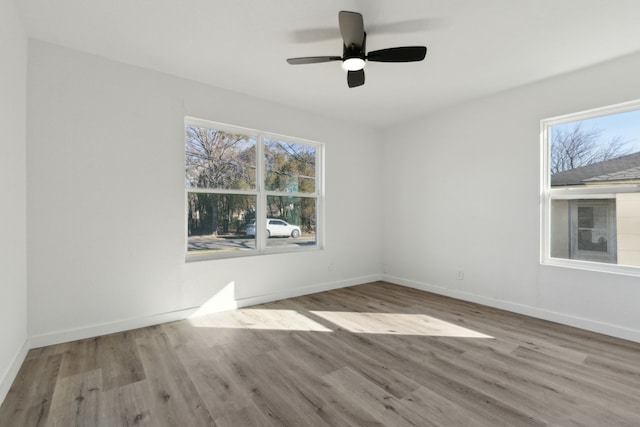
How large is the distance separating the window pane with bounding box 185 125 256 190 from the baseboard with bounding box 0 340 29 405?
6.42ft

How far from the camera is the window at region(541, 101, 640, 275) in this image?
291 centimetres

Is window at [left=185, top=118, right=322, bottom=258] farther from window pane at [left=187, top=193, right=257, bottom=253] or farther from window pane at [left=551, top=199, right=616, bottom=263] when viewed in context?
window pane at [left=551, top=199, right=616, bottom=263]

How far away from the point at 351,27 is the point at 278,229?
8.95 ft

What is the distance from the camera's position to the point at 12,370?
210cm

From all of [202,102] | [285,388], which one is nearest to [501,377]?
[285,388]

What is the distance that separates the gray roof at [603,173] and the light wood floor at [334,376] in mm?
1555

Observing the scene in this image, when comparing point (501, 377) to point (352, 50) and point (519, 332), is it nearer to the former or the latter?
point (519, 332)

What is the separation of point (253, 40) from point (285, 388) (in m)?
2.78

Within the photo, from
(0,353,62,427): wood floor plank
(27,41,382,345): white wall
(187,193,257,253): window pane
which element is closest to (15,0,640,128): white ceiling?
(27,41,382,345): white wall

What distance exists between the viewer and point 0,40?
192cm

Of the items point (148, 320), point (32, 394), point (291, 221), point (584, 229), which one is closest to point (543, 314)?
point (584, 229)

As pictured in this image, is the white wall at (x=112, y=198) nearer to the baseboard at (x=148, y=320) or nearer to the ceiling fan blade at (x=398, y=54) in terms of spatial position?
the baseboard at (x=148, y=320)

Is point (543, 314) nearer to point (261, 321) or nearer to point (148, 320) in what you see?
point (261, 321)

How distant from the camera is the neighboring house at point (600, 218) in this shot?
2.90m
